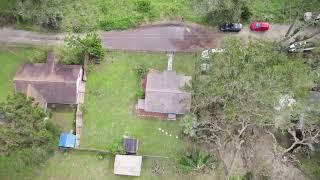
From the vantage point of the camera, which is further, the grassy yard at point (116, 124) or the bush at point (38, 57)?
the bush at point (38, 57)

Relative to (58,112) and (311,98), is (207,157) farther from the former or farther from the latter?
(58,112)

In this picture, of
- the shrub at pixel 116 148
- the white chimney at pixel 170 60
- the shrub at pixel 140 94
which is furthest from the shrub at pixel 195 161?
the white chimney at pixel 170 60

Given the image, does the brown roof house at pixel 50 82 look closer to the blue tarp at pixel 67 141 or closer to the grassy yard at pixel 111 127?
the grassy yard at pixel 111 127

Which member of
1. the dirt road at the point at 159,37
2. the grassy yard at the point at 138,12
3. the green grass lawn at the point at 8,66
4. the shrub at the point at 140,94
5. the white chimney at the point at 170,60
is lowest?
the shrub at the point at 140,94

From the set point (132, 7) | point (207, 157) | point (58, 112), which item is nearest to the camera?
point (207, 157)

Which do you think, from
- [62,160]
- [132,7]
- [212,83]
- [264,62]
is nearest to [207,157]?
[212,83]

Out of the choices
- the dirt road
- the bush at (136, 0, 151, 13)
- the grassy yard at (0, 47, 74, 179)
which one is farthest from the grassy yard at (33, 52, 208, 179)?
the bush at (136, 0, 151, 13)

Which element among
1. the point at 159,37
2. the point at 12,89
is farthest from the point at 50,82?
the point at 159,37
